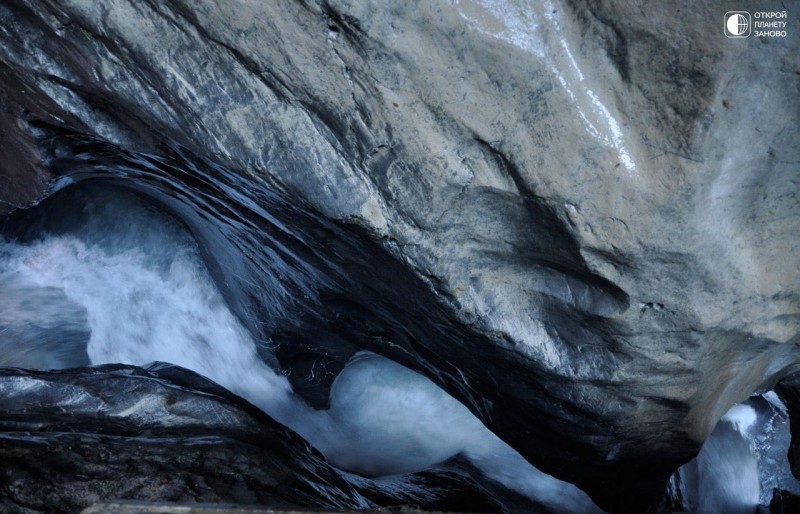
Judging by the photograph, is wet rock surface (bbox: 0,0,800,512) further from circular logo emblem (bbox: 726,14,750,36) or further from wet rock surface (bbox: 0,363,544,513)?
wet rock surface (bbox: 0,363,544,513)

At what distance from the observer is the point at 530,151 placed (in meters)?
1.72

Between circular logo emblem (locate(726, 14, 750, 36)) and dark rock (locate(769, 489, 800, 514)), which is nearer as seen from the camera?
circular logo emblem (locate(726, 14, 750, 36))

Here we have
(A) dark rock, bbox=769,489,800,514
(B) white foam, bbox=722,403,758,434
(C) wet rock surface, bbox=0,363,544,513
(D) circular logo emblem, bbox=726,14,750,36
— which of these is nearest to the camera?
(D) circular logo emblem, bbox=726,14,750,36

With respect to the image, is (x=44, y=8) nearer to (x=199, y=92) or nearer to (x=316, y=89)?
(x=199, y=92)

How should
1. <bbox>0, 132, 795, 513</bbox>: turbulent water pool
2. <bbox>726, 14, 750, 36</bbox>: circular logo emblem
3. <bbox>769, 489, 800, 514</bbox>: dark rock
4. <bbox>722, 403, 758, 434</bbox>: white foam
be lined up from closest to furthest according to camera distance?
<bbox>726, 14, 750, 36</bbox>: circular logo emblem → <bbox>0, 132, 795, 513</bbox>: turbulent water pool → <bbox>769, 489, 800, 514</bbox>: dark rock → <bbox>722, 403, 758, 434</bbox>: white foam

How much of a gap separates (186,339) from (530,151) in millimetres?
2369

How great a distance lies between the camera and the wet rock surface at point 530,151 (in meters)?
1.58

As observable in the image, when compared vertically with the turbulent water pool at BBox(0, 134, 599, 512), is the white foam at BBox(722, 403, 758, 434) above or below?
above

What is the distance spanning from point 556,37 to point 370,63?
0.46 m

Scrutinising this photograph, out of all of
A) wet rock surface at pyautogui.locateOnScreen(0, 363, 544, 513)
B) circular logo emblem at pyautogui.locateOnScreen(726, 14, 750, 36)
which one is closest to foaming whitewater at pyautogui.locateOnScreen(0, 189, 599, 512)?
wet rock surface at pyautogui.locateOnScreen(0, 363, 544, 513)

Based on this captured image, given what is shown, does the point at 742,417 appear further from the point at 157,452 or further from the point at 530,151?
the point at 157,452

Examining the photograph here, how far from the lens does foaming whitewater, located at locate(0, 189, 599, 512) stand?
327cm

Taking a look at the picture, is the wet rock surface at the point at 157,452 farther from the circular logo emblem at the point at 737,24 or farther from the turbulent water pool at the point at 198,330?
the circular logo emblem at the point at 737,24

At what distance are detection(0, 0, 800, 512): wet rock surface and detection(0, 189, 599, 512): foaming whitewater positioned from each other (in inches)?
37.7
